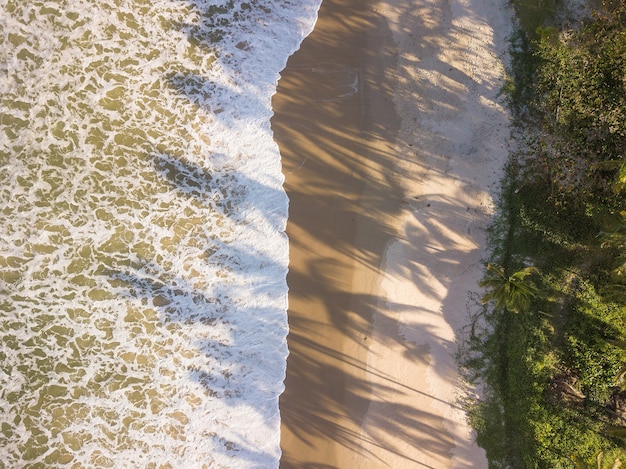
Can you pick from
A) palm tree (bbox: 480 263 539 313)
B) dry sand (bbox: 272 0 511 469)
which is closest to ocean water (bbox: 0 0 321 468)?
dry sand (bbox: 272 0 511 469)

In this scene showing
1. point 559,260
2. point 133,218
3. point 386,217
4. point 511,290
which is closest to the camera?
point 511,290

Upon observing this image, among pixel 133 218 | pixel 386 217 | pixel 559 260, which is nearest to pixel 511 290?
pixel 559 260

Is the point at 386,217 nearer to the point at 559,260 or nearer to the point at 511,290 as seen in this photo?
the point at 511,290

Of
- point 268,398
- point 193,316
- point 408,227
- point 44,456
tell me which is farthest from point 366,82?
point 44,456

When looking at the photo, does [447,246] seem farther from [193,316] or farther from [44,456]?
[44,456]

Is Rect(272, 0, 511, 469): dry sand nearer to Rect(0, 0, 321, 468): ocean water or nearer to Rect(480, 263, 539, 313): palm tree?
Rect(480, 263, 539, 313): palm tree

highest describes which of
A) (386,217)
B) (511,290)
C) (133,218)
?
(386,217)
